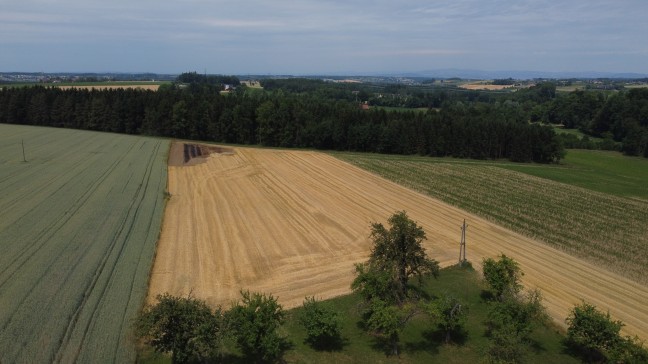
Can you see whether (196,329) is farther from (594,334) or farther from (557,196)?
(557,196)

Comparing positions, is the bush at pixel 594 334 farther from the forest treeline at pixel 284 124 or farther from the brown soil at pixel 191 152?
the forest treeline at pixel 284 124

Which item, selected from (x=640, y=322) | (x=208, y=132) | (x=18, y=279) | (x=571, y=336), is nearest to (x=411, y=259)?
(x=571, y=336)

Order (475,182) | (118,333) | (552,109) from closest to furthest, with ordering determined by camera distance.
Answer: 1. (118,333)
2. (475,182)
3. (552,109)

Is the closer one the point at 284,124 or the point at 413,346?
the point at 413,346

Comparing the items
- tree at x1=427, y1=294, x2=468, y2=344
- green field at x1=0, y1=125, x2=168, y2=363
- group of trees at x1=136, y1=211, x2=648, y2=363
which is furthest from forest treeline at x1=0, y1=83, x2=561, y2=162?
tree at x1=427, y1=294, x2=468, y2=344

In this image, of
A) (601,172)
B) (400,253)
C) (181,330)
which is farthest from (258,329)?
(601,172)

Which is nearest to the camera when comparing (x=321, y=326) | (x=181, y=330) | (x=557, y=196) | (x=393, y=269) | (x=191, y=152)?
(x=181, y=330)

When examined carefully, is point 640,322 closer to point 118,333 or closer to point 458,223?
point 458,223
